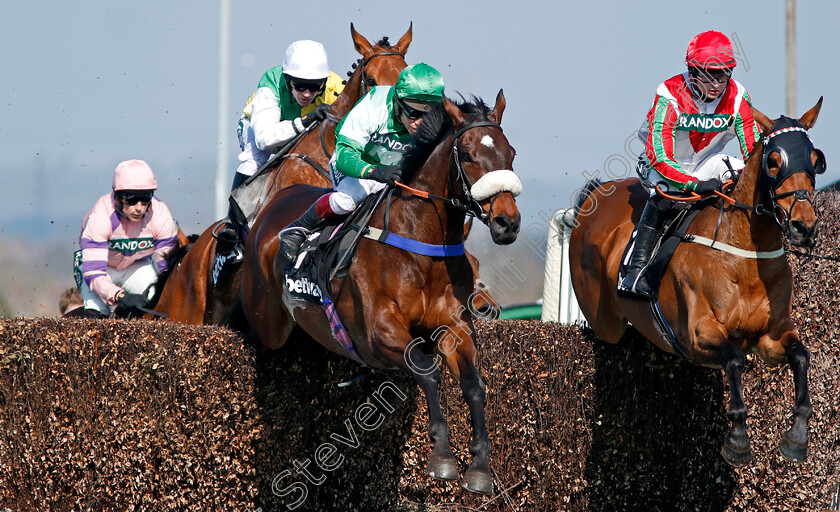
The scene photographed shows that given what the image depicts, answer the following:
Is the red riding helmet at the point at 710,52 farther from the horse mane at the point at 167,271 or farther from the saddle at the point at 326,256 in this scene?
the horse mane at the point at 167,271

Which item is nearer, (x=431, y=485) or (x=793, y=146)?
(x=793, y=146)

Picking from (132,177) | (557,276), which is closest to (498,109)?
(132,177)

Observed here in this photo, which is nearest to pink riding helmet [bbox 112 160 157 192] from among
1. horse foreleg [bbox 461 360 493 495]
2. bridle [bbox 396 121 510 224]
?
bridle [bbox 396 121 510 224]

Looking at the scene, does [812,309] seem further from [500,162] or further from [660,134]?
[500,162]

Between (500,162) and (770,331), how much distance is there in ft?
6.29

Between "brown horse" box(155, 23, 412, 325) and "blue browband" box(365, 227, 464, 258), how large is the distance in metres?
2.04

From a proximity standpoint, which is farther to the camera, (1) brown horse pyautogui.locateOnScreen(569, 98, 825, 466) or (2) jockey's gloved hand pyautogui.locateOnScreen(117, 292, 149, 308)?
(2) jockey's gloved hand pyautogui.locateOnScreen(117, 292, 149, 308)

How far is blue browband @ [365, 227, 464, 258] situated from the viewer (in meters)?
5.14

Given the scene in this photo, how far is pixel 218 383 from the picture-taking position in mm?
5816

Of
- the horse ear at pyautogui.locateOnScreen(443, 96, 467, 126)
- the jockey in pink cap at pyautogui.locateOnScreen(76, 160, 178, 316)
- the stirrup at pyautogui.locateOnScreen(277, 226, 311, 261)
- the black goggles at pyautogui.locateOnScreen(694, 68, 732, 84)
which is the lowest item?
the jockey in pink cap at pyautogui.locateOnScreen(76, 160, 178, 316)

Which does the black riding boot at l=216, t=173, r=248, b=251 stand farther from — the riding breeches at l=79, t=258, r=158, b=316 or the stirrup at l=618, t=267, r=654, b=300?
the stirrup at l=618, t=267, r=654, b=300

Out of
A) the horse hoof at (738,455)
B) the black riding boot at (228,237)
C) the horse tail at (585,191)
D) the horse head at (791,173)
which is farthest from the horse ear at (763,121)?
the black riding boot at (228,237)

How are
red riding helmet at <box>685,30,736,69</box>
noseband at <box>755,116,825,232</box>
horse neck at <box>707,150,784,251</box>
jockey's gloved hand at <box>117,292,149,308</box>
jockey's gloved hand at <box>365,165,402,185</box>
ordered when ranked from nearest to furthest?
1. noseband at <box>755,116,825,232</box>
2. jockey's gloved hand at <box>365,165,402,185</box>
3. horse neck at <box>707,150,784,251</box>
4. red riding helmet at <box>685,30,736,69</box>
5. jockey's gloved hand at <box>117,292,149,308</box>

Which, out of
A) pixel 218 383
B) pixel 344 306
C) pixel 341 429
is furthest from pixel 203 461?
pixel 344 306
